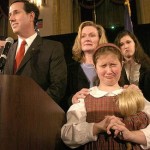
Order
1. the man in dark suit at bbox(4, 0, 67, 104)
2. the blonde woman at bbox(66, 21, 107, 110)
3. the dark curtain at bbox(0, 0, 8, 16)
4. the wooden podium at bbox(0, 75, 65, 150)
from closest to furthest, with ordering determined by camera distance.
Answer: the wooden podium at bbox(0, 75, 65, 150) → the man in dark suit at bbox(4, 0, 67, 104) → the blonde woman at bbox(66, 21, 107, 110) → the dark curtain at bbox(0, 0, 8, 16)

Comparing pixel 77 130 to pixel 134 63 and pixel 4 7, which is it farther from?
pixel 4 7

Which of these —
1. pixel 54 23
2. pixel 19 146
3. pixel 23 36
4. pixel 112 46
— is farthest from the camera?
pixel 54 23

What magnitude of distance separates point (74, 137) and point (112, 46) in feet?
1.90

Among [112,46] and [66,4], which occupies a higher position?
[66,4]

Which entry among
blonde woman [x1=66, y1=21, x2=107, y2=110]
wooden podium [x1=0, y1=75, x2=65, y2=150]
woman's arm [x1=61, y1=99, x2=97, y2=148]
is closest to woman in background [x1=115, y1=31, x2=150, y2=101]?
blonde woman [x1=66, y1=21, x2=107, y2=110]

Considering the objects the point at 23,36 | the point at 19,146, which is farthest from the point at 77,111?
the point at 23,36

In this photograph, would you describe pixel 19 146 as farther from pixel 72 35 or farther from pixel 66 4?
pixel 66 4

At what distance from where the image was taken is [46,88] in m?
1.89

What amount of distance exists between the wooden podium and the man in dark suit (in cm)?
56

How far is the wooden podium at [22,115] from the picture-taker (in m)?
0.96

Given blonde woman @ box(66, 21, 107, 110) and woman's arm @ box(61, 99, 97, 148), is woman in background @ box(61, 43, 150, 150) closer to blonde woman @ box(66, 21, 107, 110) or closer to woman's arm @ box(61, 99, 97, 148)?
woman's arm @ box(61, 99, 97, 148)

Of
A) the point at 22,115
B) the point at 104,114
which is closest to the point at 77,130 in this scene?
the point at 104,114

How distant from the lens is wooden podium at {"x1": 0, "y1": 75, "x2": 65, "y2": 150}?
956 millimetres

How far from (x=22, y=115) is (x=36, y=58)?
931 millimetres
